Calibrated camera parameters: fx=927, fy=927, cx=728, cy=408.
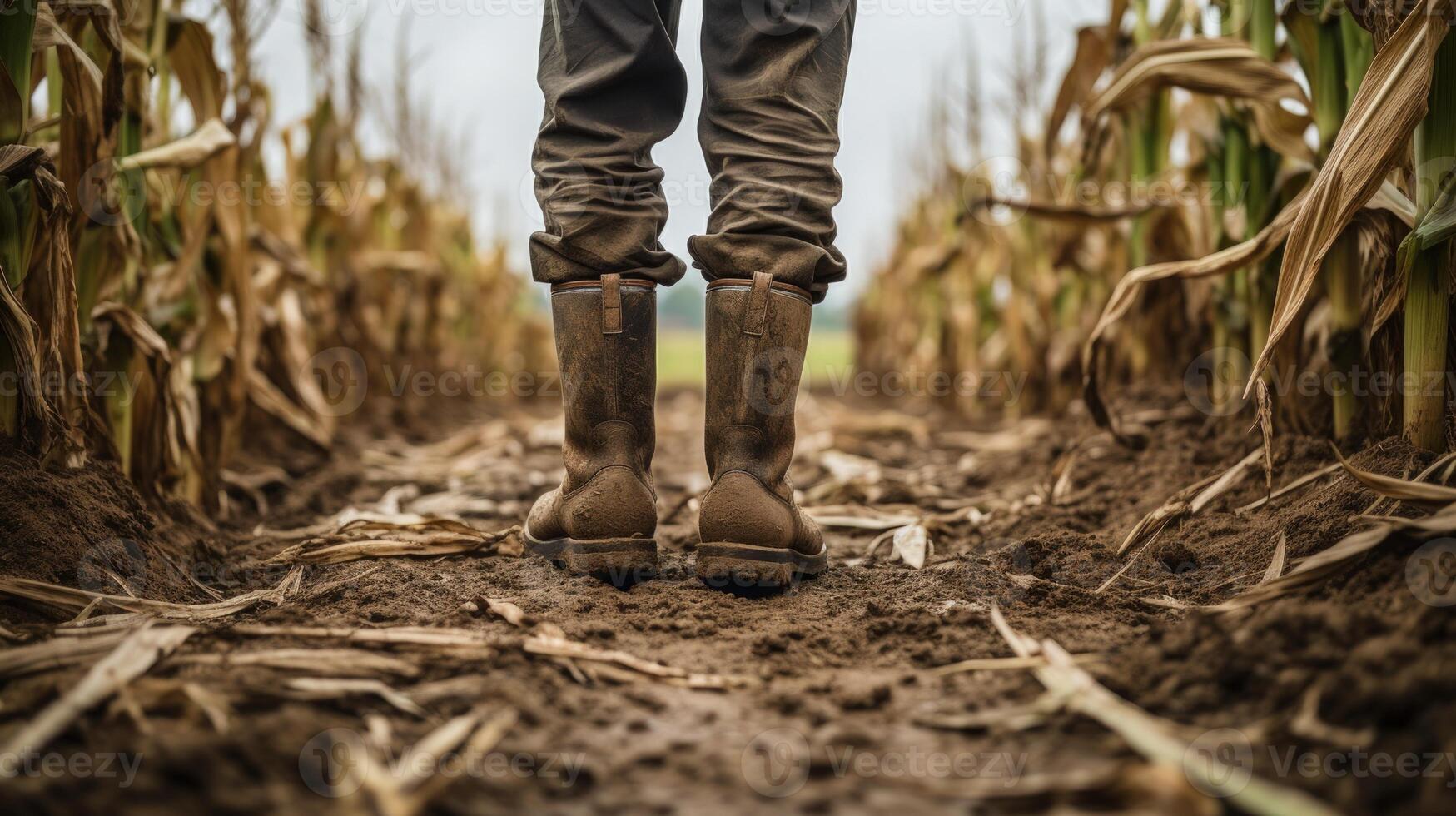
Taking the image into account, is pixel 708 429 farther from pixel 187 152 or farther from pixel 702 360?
pixel 702 360

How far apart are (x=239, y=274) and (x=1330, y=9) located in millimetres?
2071

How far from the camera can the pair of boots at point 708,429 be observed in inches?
47.9

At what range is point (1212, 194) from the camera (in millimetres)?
1867

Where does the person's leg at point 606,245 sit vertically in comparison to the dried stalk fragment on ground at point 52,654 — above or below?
above

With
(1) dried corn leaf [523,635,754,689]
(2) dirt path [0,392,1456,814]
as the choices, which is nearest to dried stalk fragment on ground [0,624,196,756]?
(2) dirt path [0,392,1456,814]

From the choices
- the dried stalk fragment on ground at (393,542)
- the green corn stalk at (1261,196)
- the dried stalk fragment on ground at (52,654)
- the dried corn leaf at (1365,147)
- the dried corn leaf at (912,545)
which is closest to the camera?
the dried stalk fragment on ground at (52,654)

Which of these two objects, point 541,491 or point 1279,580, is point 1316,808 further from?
point 541,491

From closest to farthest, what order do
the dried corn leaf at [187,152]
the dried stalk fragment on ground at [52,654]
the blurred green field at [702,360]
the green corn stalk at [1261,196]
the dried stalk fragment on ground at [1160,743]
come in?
the dried stalk fragment on ground at [1160,743] → the dried stalk fragment on ground at [52,654] → the dried corn leaf at [187,152] → the green corn stalk at [1261,196] → the blurred green field at [702,360]

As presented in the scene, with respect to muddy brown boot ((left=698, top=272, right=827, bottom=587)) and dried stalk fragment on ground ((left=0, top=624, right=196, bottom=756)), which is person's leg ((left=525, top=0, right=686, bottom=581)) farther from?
dried stalk fragment on ground ((left=0, top=624, right=196, bottom=756))

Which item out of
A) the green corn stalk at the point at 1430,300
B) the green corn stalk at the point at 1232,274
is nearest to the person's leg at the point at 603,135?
the green corn stalk at the point at 1430,300

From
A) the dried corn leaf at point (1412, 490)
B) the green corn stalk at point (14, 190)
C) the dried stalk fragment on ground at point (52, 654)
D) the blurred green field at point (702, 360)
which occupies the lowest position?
the blurred green field at point (702, 360)

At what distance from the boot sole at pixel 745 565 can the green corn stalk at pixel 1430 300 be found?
809mm

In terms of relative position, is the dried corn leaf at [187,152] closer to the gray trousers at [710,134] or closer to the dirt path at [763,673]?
the dirt path at [763,673]

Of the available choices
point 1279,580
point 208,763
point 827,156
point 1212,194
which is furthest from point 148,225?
point 1212,194
